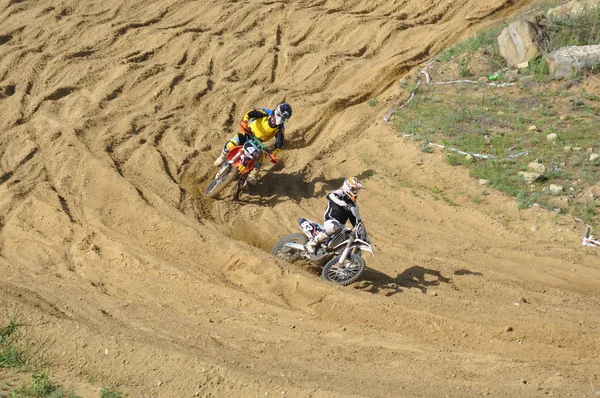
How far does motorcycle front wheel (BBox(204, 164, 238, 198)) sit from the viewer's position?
1285 cm

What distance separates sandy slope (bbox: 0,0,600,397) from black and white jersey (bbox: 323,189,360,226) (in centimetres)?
99

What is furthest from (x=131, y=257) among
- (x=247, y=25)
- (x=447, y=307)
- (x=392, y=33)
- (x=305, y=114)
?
(x=392, y=33)

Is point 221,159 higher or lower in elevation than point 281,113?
lower

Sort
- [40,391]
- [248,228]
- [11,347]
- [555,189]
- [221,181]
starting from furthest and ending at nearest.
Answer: [221,181]
[555,189]
[248,228]
[11,347]
[40,391]

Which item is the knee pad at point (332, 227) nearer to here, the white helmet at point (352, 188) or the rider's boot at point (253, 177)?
the white helmet at point (352, 188)

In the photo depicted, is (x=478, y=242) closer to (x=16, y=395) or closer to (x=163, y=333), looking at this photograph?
(x=163, y=333)

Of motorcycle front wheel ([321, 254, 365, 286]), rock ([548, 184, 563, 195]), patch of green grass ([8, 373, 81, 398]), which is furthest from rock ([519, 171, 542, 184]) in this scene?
patch of green grass ([8, 373, 81, 398])

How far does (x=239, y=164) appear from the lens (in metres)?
12.7

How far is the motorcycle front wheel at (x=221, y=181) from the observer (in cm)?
1285

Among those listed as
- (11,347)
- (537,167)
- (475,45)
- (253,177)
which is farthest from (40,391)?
(475,45)

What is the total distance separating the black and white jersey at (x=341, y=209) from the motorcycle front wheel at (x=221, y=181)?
2.80 m

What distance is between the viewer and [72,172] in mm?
12805

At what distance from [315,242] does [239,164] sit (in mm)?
2822

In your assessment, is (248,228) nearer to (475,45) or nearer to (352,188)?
(352,188)
